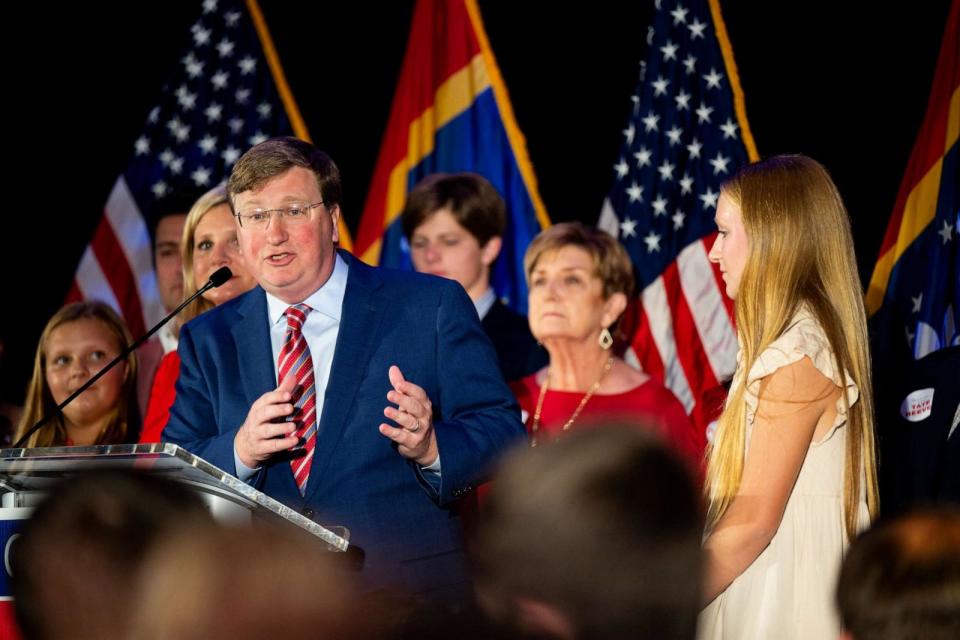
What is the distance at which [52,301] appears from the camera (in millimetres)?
6691

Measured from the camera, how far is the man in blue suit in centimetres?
295

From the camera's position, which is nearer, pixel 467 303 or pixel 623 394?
pixel 467 303

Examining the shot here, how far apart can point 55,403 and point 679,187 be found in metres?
2.88

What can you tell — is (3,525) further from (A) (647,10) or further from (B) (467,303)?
(A) (647,10)

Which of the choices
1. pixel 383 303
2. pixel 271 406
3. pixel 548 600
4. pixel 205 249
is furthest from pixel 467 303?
pixel 548 600

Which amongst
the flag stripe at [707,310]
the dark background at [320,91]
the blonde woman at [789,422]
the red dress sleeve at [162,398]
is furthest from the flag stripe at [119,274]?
the blonde woman at [789,422]

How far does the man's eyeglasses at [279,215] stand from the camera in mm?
3105

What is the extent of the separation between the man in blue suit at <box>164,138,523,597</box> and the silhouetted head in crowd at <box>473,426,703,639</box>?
4.97 ft

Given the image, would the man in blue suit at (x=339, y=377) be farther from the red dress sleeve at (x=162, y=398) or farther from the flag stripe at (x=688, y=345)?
the flag stripe at (x=688, y=345)

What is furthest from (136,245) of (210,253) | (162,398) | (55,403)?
(162,398)

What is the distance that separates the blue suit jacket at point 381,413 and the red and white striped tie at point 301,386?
0.03 m

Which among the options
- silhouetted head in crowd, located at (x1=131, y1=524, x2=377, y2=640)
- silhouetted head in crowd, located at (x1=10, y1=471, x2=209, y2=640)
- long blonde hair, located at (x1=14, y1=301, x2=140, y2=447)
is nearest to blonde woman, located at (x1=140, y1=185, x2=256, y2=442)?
long blonde hair, located at (x1=14, y1=301, x2=140, y2=447)

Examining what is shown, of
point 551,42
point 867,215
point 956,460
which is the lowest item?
point 956,460

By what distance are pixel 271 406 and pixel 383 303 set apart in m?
0.61
